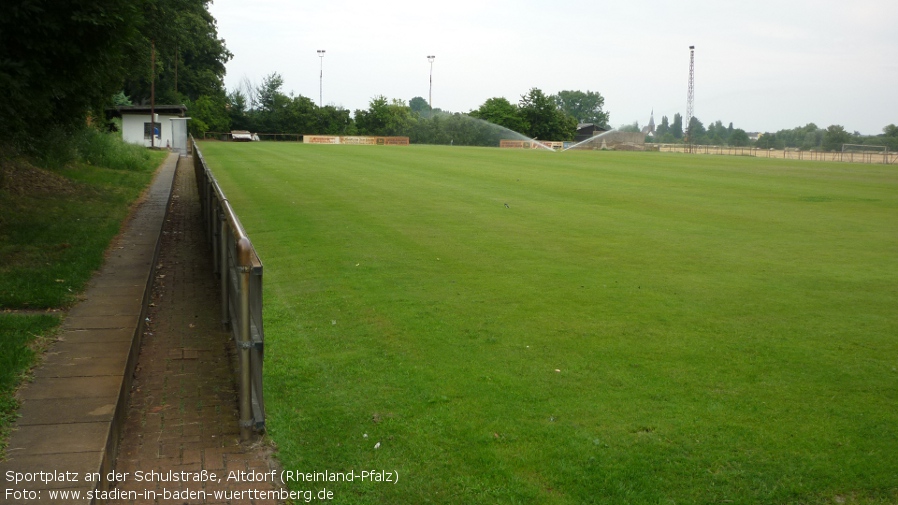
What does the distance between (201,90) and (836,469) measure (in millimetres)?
90416

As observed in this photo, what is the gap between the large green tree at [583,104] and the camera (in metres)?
192

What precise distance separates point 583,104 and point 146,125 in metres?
154

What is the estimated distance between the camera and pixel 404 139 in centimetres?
9681

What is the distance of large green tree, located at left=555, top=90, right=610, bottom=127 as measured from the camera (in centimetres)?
19212

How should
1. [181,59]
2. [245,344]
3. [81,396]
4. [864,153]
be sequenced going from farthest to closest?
1. [181,59]
2. [864,153]
3. [81,396]
4. [245,344]

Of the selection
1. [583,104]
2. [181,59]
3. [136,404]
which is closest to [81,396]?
[136,404]

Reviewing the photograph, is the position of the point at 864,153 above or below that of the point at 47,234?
above

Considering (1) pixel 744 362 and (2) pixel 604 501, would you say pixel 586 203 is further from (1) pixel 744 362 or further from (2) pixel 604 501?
(2) pixel 604 501

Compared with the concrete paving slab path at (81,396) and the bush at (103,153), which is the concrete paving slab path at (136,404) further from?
the bush at (103,153)

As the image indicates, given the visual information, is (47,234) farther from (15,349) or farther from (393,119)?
(393,119)

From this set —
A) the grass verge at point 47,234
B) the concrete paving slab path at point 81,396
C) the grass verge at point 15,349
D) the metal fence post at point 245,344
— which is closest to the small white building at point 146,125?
the grass verge at point 47,234

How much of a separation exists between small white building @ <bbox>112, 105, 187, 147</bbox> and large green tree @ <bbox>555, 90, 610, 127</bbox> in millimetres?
149271

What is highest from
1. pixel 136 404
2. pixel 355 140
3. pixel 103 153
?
pixel 355 140

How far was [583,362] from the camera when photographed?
6.55 metres
